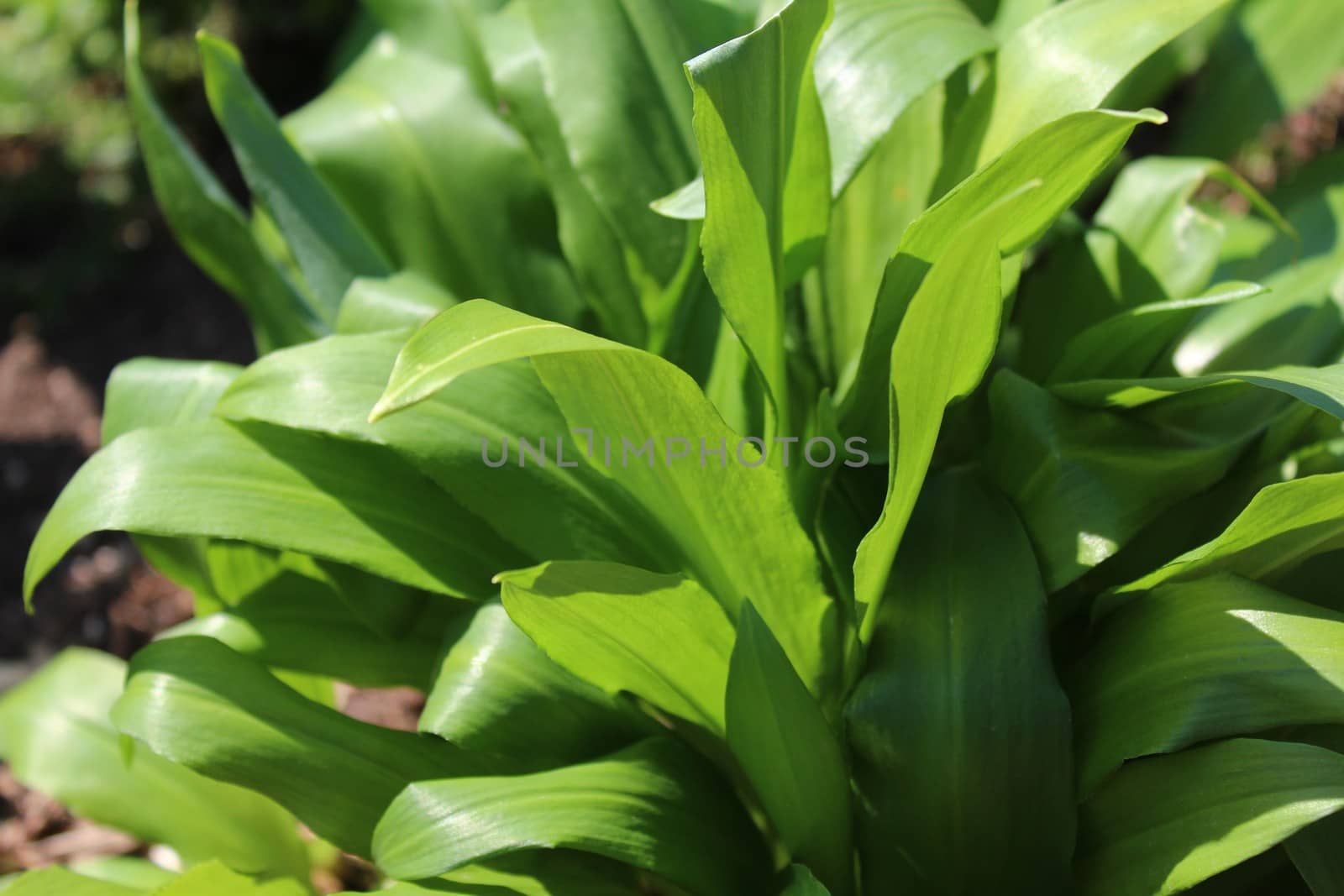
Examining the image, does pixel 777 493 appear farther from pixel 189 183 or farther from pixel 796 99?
pixel 189 183

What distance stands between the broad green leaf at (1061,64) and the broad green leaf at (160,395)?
0.85 metres

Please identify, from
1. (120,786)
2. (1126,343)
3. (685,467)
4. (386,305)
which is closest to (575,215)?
(386,305)

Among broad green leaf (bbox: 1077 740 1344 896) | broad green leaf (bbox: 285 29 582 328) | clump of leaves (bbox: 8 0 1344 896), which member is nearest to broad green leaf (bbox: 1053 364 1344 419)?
clump of leaves (bbox: 8 0 1344 896)

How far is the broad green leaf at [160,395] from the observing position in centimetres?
122

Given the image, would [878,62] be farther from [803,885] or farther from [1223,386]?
[803,885]

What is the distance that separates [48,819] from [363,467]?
95 cm

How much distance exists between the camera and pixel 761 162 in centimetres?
90

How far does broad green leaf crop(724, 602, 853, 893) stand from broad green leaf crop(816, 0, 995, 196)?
46 cm

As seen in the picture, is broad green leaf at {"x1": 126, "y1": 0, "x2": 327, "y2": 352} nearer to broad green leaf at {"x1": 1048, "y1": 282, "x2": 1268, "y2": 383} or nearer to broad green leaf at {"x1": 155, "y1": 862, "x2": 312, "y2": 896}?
broad green leaf at {"x1": 155, "y1": 862, "x2": 312, "y2": 896}

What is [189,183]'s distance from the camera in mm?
1287

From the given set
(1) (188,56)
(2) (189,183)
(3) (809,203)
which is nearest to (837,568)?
(3) (809,203)

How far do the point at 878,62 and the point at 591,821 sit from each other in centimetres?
76

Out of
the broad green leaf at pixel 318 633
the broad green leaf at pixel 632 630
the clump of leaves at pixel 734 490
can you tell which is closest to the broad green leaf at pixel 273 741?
the clump of leaves at pixel 734 490

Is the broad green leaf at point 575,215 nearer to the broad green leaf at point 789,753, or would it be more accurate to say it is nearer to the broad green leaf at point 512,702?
the broad green leaf at point 512,702
